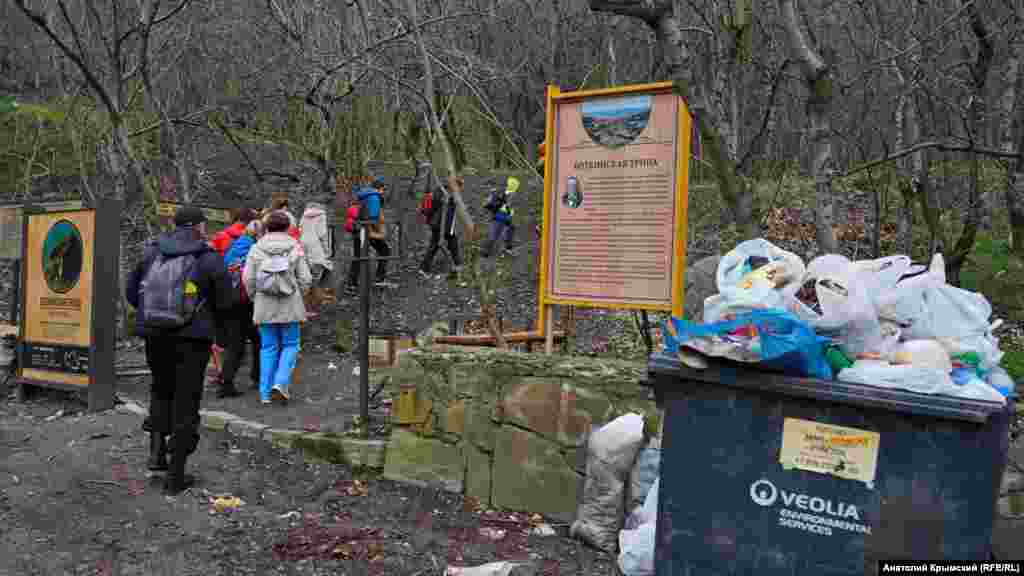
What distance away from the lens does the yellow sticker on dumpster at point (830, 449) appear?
282 cm

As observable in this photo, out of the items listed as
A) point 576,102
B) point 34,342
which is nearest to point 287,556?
point 576,102

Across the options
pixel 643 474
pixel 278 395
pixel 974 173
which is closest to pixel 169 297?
pixel 278 395

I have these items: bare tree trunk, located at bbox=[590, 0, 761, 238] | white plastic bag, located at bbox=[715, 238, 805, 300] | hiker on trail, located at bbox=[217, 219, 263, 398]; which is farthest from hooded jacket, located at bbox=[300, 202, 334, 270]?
white plastic bag, located at bbox=[715, 238, 805, 300]

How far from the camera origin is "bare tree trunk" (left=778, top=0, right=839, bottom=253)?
4.76 metres

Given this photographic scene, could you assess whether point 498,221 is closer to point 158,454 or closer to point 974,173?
point 974,173

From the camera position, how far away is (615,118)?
5.52 meters

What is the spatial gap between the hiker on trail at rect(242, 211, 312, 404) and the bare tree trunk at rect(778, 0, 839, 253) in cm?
448

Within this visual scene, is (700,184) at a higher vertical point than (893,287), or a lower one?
higher

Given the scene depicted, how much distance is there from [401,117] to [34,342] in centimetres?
1040

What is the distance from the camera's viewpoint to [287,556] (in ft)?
15.6

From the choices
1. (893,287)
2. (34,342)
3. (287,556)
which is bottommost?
(287,556)

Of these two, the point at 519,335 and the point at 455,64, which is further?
the point at 455,64

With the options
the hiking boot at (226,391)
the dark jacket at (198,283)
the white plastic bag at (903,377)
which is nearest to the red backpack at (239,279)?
the hiking boot at (226,391)

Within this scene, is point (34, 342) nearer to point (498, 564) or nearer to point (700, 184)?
point (498, 564)
